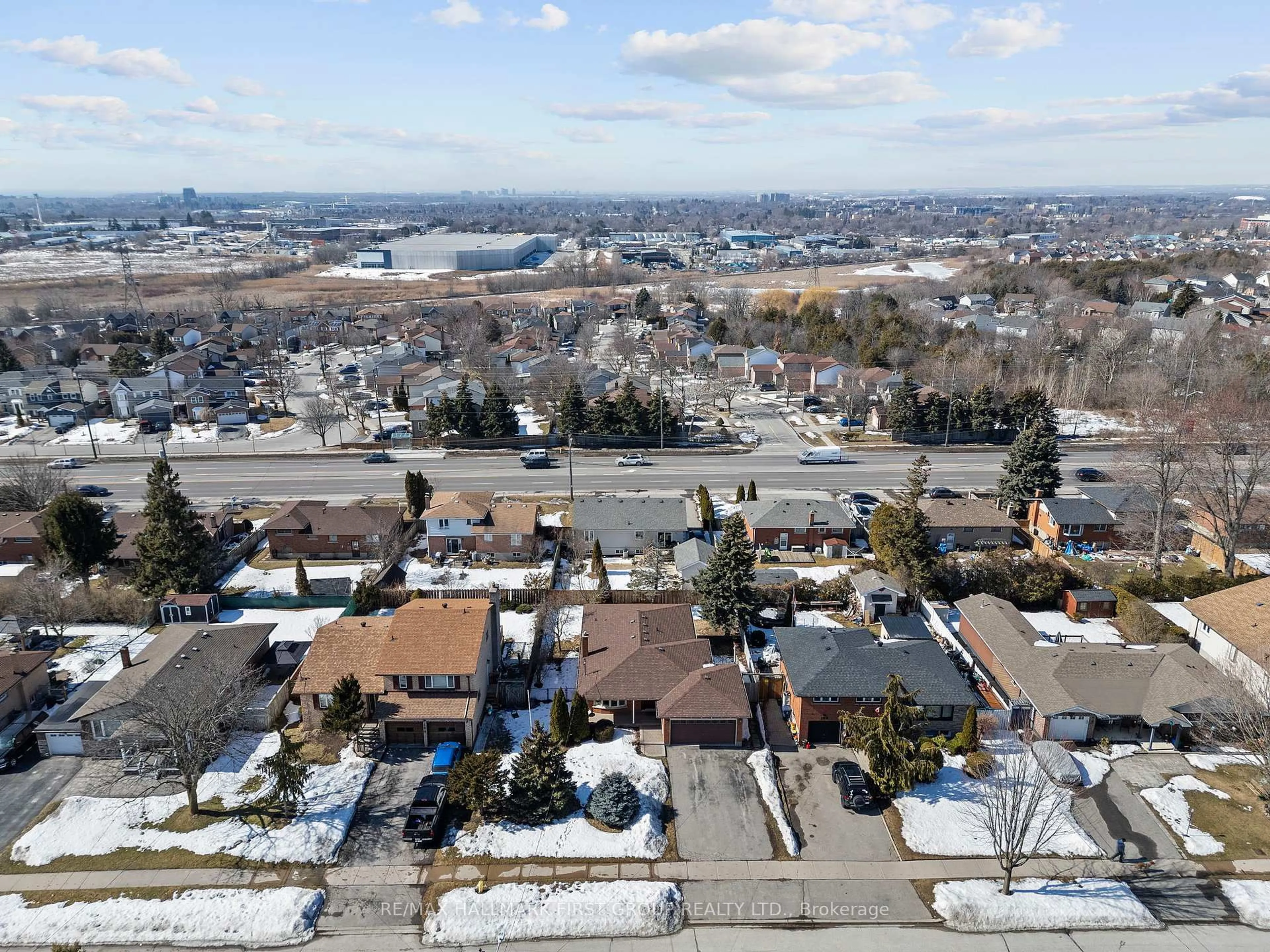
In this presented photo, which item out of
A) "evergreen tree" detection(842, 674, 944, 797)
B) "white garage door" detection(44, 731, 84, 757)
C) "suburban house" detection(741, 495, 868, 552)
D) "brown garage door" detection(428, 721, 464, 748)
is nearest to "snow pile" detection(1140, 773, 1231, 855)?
"evergreen tree" detection(842, 674, 944, 797)

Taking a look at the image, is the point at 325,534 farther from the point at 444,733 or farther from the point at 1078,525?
the point at 1078,525

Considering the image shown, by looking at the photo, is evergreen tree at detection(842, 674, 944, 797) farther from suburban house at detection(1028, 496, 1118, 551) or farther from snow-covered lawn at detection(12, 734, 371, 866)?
suburban house at detection(1028, 496, 1118, 551)

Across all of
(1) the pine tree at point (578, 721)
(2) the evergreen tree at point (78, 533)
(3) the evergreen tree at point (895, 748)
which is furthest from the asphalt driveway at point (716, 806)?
(2) the evergreen tree at point (78, 533)

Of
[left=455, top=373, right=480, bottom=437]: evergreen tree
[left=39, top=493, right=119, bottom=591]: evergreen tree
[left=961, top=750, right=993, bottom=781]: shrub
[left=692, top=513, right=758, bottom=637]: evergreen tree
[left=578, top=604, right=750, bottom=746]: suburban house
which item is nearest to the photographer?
[left=961, top=750, right=993, bottom=781]: shrub

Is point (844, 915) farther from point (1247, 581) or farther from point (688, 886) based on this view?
point (1247, 581)

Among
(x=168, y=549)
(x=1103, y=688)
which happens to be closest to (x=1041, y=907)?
(x=1103, y=688)

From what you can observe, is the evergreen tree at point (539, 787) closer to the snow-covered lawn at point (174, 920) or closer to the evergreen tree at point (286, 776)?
the snow-covered lawn at point (174, 920)
